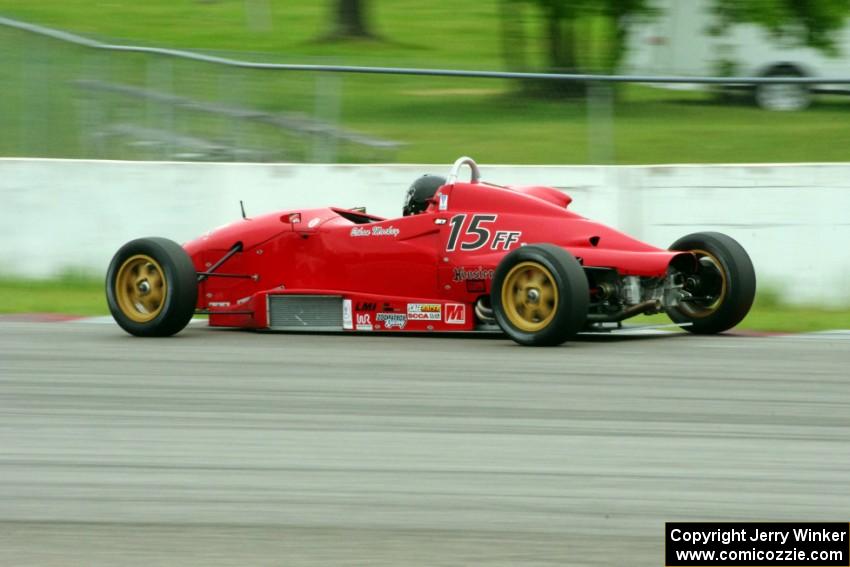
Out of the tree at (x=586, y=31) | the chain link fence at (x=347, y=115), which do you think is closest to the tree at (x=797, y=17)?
the tree at (x=586, y=31)

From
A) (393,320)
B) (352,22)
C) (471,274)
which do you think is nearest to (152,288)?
(393,320)

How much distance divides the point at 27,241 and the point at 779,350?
25.4ft

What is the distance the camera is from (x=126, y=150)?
14.1m

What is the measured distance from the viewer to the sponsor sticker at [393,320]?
984 cm

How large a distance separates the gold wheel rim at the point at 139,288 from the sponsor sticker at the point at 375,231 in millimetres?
1409

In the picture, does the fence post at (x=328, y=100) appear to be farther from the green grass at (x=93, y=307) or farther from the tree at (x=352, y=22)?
the tree at (x=352, y=22)

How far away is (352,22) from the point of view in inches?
1051

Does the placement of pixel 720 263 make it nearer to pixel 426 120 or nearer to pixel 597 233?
pixel 597 233

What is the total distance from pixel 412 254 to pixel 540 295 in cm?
116

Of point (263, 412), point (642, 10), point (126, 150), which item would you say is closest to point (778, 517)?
point (263, 412)

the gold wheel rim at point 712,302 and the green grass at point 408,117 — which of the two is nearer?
the gold wheel rim at point 712,302

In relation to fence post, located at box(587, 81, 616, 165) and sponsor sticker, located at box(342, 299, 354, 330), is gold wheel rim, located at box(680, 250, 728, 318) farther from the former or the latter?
fence post, located at box(587, 81, 616, 165)

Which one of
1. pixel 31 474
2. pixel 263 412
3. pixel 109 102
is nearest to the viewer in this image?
pixel 31 474

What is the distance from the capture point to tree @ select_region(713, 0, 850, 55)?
17.2m
